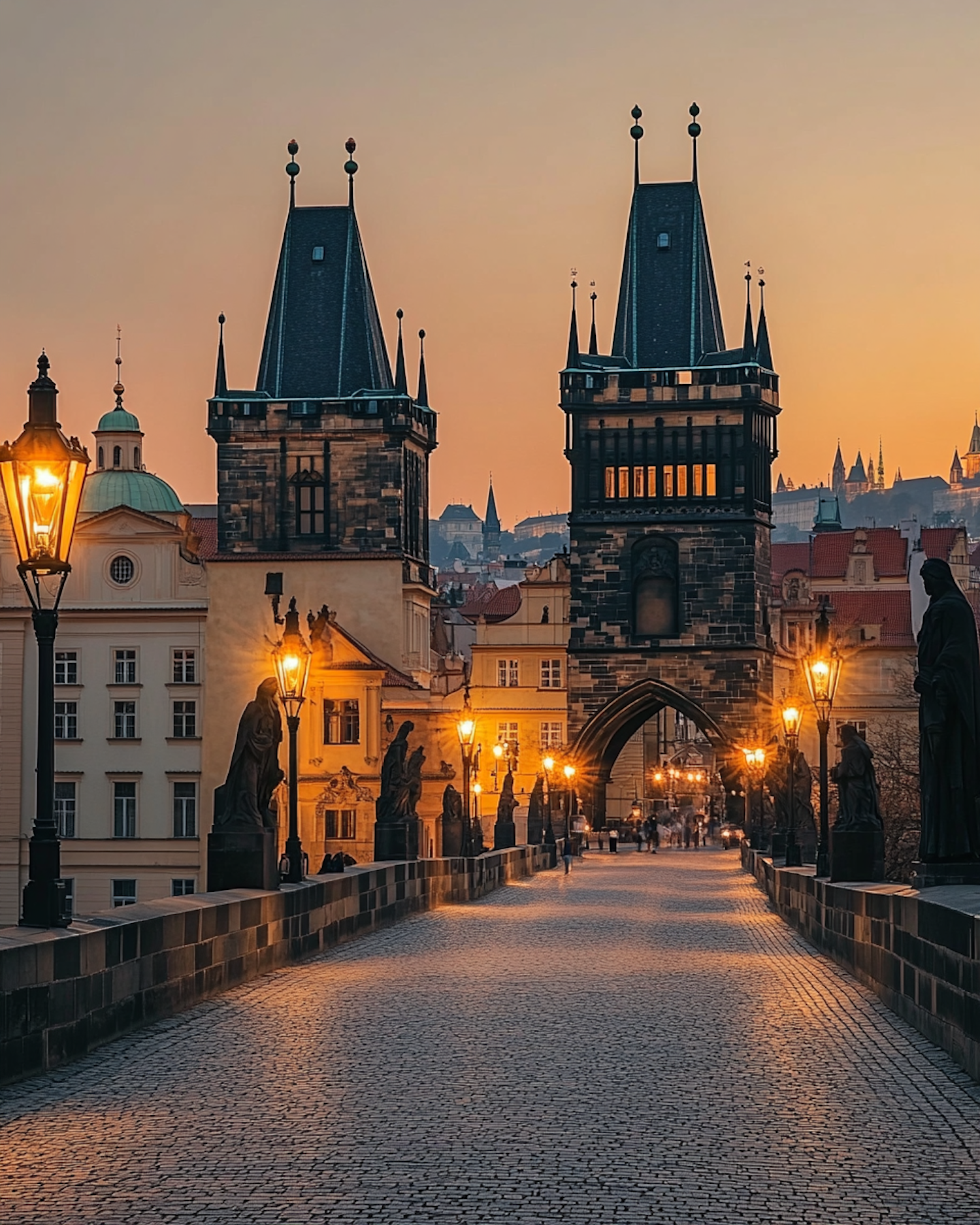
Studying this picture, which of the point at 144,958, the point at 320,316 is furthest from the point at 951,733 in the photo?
the point at 320,316

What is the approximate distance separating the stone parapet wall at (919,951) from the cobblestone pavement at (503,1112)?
0.62 ft

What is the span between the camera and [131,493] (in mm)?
86188

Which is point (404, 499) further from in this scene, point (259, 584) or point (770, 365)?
point (770, 365)

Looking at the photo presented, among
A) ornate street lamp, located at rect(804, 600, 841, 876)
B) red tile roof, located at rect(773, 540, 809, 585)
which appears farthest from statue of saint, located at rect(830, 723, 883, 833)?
red tile roof, located at rect(773, 540, 809, 585)

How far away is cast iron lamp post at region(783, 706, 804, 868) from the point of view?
32469 mm

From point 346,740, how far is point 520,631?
16311mm

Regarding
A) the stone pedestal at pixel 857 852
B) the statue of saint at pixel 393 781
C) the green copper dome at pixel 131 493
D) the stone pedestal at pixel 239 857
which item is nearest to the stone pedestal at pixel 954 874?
the stone pedestal at pixel 239 857

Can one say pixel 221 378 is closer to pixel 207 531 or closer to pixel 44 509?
pixel 207 531

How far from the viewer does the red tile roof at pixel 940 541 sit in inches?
4690

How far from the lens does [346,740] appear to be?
232ft

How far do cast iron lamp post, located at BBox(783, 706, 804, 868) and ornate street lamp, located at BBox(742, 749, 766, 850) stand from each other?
54.6 ft

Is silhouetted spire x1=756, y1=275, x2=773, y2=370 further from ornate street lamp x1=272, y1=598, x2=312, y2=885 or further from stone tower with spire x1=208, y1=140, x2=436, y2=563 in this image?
ornate street lamp x1=272, y1=598, x2=312, y2=885

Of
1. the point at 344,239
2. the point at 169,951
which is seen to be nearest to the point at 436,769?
the point at 344,239

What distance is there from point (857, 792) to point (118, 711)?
5362 centimetres
